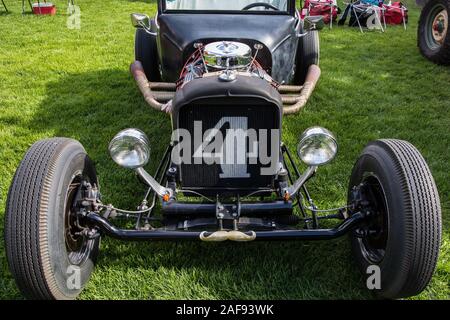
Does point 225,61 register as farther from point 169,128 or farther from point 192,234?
point 169,128

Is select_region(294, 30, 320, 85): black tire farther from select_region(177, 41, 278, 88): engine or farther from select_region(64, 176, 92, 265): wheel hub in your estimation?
select_region(64, 176, 92, 265): wheel hub

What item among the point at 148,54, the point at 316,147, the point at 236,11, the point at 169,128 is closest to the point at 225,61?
the point at 316,147

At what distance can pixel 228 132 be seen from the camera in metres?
2.49

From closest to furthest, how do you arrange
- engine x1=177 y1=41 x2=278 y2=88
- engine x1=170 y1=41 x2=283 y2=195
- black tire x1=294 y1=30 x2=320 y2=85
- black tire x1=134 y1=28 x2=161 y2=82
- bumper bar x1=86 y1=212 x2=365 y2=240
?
1. bumper bar x1=86 y1=212 x2=365 y2=240
2. engine x1=170 y1=41 x2=283 y2=195
3. engine x1=177 y1=41 x2=278 y2=88
4. black tire x1=134 y1=28 x2=161 y2=82
5. black tire x1=294 y1=30 x2=320 y2=85

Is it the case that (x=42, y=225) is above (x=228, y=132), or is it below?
Result: below

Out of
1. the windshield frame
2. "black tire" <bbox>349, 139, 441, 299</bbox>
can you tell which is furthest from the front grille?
the windshield frame

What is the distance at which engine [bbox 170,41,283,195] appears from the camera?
94.2 inches

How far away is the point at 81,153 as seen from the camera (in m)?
2.40

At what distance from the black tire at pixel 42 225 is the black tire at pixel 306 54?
3.34 metres

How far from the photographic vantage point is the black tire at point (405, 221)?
2.03 meters

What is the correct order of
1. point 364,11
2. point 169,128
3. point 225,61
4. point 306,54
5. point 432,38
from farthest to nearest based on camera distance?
point 364,11 < point 432,38 < point 306,54 < point 169,128 < point 225,61

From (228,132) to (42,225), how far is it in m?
1.11

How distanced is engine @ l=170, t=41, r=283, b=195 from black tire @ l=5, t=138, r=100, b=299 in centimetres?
69

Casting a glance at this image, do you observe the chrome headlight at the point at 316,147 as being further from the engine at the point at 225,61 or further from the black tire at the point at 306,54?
the black tire at the point at 306,54
